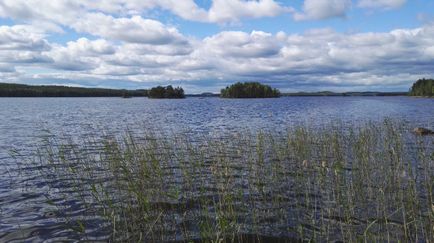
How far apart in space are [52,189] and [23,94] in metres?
179

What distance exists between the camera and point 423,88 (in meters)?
167

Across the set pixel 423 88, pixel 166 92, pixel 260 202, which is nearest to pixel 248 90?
pixel 166 92

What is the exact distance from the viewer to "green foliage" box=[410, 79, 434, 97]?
6195 inches

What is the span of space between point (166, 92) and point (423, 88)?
408ft

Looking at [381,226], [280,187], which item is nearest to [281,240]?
[381,226]

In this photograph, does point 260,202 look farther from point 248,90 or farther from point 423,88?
point 423,88

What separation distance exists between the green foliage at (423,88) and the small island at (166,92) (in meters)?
116

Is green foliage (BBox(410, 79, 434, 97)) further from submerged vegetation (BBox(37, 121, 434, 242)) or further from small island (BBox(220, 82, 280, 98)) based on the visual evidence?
submerged vegetation (BBox(37, 121, 434, 242))

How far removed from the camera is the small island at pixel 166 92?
560ft

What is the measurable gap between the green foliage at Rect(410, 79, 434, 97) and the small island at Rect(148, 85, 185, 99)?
381 feet

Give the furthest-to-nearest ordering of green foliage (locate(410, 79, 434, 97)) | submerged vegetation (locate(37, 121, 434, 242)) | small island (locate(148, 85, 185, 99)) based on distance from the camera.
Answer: small island (locate(148, 85, 185, 99)) → green foliage (locate(410, 79, 434, 97)) → submerged vegetation (locate(37, 121, 434, 242))

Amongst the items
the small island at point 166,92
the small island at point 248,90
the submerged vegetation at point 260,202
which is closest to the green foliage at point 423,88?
the small island at point 248,90

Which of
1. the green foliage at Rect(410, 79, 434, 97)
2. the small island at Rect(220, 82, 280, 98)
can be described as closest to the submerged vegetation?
the small island at Rect(220, 82, 280, 98)

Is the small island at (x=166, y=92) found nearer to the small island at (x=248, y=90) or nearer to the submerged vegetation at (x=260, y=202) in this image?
the small island at (x=248, y=90)
